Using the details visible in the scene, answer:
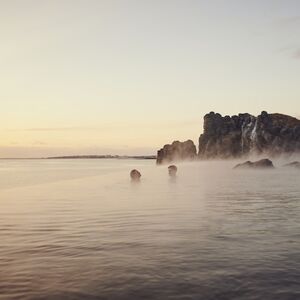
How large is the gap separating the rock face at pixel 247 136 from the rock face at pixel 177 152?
392cm

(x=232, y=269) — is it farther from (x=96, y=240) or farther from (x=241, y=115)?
(x=241, y=115)

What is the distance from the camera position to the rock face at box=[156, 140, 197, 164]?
182200 millimetres

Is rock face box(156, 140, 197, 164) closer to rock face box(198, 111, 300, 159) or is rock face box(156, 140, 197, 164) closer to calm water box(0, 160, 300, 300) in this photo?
rock face box(198, 111, 300, 159)

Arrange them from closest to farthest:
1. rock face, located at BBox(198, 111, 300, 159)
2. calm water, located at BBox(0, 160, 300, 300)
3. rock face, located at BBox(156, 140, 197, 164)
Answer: calm water, located at BBox(0, 160, 300, 300) → rock face, located at BBox(198, 111, 300, 159) → rock face, located at BBox(156, 140, 197, 164)

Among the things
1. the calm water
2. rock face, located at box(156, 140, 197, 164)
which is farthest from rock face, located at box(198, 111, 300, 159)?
the calm water

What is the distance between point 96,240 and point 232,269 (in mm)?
6878

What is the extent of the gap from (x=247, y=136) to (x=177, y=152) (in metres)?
31.2

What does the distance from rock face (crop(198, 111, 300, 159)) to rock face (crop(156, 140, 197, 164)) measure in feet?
12.9

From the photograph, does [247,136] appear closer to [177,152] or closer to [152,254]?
[177,152]

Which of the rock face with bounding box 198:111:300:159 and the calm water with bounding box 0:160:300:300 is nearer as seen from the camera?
the calm water with bounding box 0:160:300:300

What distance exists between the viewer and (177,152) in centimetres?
18512

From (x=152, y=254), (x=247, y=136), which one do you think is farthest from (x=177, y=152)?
(x=152, y=254)

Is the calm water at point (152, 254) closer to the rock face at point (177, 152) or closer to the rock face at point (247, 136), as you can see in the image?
the rock face at point (247, 136)

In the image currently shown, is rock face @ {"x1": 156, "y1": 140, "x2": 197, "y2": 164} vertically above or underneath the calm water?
above
